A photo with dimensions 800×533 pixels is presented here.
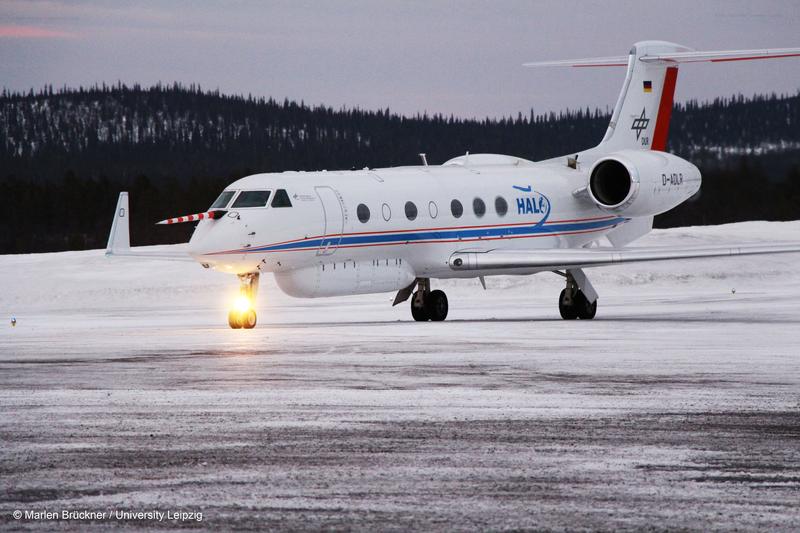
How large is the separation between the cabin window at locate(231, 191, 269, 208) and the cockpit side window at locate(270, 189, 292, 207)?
0.52 ft

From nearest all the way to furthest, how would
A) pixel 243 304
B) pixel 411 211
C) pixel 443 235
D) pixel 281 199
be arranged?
pixel 281 199 < pixel 243 304 < pixel 411 211 < pixel 443 235

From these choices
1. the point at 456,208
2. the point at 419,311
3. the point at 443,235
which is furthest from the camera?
the point at 419,311

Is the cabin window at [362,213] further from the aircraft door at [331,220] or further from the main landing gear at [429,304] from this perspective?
the main landing gear at [429,304]

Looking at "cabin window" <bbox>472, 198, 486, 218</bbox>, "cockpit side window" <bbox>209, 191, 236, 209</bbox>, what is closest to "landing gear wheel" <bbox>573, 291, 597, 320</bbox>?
"cabin window" <bbox>472, 198, 486, 218</bbox>

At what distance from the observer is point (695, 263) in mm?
44531

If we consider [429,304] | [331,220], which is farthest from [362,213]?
[429,304]

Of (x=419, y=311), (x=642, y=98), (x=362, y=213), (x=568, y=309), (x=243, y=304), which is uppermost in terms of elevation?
(x=642, y=98)

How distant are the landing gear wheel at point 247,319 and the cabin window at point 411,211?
12.5 feet

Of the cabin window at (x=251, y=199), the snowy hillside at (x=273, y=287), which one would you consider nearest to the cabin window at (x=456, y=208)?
the cabin window at (x=251, y=199)

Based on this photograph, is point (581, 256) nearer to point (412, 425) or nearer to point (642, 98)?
point (642, 98)

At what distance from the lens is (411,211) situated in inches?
1041

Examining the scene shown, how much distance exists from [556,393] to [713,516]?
224 inches

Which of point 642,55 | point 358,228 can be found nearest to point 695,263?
point 642,55

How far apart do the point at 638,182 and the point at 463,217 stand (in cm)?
397
